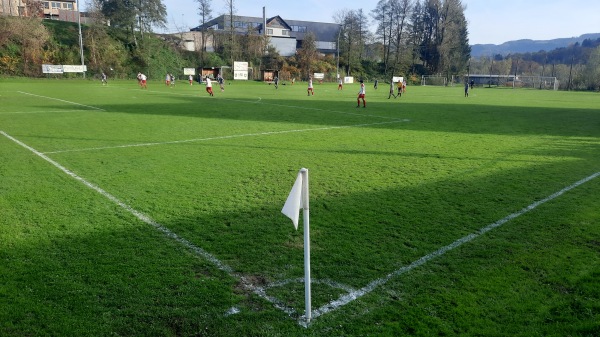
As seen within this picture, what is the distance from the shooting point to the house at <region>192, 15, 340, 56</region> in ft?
292

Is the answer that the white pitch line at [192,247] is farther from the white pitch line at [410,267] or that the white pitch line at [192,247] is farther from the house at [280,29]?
the house at [280,29]

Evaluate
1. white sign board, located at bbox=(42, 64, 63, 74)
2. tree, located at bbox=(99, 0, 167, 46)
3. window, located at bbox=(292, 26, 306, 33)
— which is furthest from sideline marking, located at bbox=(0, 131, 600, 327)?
window, located at bbox=(292, 26, 306, 33)

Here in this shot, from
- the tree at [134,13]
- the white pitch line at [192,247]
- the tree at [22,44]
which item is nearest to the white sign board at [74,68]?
the tree at [22,44]

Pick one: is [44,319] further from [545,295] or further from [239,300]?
[545,295]

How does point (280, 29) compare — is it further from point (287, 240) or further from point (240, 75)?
point (287, 240)

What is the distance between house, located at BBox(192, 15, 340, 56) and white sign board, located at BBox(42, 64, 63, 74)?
3025cm

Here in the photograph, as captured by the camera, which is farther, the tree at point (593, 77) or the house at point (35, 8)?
the house at point (35, 8)

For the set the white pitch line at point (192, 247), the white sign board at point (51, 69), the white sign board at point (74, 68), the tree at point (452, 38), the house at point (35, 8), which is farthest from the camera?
the tree at point (452, 38)

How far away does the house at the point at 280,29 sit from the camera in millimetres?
89125

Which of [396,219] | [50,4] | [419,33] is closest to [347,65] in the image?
[419,33]

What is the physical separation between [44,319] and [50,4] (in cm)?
11657

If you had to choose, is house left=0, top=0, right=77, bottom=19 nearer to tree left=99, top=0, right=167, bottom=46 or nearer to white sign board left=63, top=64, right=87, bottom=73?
tree left=99, top=0, right=167, bottom=46

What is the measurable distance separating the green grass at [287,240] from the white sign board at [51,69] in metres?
55.1

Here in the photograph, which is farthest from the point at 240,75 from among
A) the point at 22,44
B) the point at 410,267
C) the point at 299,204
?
the point at 299,204
